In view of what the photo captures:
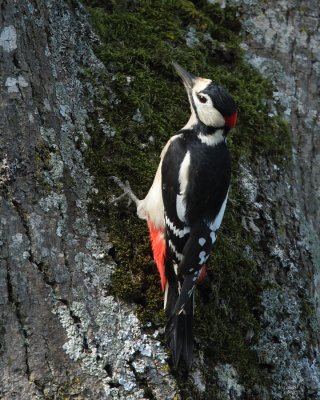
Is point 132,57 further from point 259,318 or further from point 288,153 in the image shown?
point 259,318

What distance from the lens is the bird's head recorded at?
9.59 ft

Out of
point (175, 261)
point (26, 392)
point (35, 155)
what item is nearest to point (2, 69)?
point (35, 155)

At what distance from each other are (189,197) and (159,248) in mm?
362

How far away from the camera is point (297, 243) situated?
9.09ft

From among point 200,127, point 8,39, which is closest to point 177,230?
point 200,127

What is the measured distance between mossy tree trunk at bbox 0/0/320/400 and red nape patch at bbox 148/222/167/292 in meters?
0.05

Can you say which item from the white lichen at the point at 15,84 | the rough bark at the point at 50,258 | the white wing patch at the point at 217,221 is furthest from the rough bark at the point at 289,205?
the white lichen at the point at 15,84

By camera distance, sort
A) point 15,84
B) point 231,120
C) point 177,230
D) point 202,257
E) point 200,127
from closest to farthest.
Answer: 1. point 15,84
2. point 202,257
3. point 177,230
4. point 231,120
5. point 200,127

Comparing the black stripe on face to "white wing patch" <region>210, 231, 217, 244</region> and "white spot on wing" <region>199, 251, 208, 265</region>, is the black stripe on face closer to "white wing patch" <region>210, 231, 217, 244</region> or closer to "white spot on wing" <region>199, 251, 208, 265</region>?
"white wing patch" <region>210, 231, 217, 244</region>

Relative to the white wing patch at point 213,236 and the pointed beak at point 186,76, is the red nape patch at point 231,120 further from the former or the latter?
the white wing patch at point 213,236

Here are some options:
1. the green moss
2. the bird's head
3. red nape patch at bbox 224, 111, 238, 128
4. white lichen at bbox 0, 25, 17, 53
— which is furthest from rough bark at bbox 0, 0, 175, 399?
red nape patch at bbox 224, 111, 238, 128

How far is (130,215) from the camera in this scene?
8.12ft

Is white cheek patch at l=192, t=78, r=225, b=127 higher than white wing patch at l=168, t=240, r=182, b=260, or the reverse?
white cheek patch at l=192, t=78, r=225, b=127

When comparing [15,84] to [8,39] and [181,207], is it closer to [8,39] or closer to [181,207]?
[8,39]
